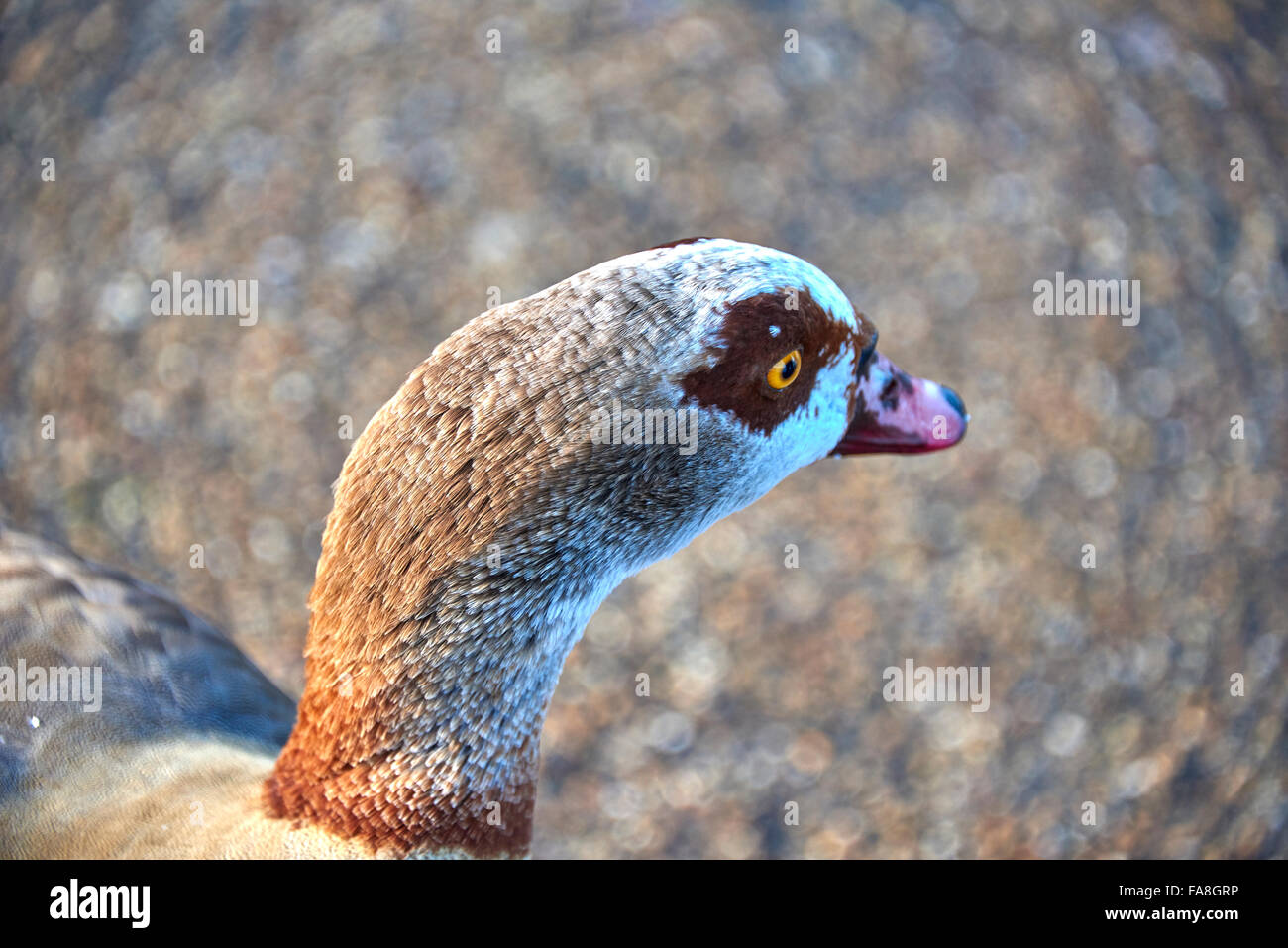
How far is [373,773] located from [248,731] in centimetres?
46

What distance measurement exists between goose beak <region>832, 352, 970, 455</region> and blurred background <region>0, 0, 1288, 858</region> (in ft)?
2.86

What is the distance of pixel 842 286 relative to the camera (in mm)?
2527

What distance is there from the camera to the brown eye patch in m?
1.19

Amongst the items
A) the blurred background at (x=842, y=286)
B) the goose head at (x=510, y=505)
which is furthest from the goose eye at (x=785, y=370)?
the blurred background at (x=842, y=286)

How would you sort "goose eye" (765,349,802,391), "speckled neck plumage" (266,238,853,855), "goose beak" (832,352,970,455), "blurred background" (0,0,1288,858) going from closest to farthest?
1. "speckled neck plumage" (266,238,853,855)
2. "goose eye" (765,349,802,391)
3. "goose beak" (832,352,970,455)
4. "blurred background" (0,0,1288,858)

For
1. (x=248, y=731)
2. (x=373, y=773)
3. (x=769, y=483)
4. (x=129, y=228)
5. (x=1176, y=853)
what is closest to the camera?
(x=373, y=773)

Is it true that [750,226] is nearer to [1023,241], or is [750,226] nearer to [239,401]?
[1023,241]

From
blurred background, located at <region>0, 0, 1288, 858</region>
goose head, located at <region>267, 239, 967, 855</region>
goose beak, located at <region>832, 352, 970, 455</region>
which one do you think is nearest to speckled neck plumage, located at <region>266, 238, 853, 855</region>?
goose head, located at <region>267, 239, 967, 855</region>

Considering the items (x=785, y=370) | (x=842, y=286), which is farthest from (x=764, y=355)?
(x=842, y=286)

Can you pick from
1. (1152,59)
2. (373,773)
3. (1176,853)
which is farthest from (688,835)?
(1152,59)

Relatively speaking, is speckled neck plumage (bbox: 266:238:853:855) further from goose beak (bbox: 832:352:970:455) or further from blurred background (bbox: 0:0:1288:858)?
blurred background (bbox: 0:0:1288:858)

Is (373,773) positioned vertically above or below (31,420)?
below

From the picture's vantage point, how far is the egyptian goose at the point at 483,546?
1135 millimetres

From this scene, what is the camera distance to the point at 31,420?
8.04 ft
